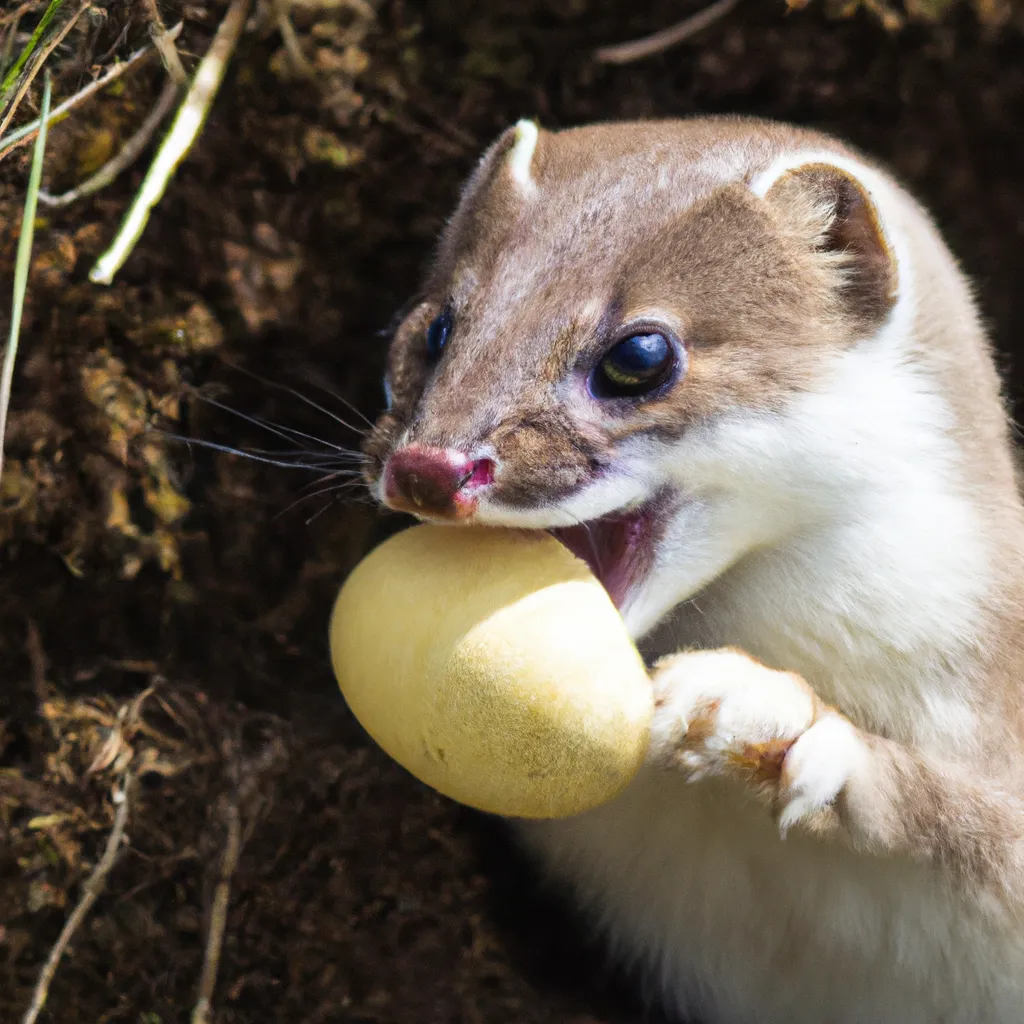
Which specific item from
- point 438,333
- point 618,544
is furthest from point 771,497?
point 438,333

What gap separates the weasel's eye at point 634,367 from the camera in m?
1.87

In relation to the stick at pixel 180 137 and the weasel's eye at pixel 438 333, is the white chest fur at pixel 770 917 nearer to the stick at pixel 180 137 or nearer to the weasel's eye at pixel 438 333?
the weasel's eye at pixel 438 333

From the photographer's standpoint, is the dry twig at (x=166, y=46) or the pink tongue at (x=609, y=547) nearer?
the pink tongue at (x=609, y=547)

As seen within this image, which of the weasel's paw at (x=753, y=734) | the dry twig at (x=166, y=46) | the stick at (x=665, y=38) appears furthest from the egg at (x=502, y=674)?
the stick at (x=665, y=38)

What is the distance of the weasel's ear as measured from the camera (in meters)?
2.00

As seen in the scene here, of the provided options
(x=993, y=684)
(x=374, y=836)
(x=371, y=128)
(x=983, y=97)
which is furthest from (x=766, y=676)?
(x=983, y=97)

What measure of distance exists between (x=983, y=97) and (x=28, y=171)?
88.9 inches

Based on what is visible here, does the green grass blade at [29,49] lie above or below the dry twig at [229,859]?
above

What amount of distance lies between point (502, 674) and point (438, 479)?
283 millimetres

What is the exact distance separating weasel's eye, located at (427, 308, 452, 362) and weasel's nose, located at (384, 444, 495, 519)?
357 mm

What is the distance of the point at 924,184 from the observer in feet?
10.6

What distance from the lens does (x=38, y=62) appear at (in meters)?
2.28

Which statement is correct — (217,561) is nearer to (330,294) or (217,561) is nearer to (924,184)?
(330,294)

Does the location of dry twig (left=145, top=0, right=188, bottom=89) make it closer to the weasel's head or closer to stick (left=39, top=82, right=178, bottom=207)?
stick (left=39, top=82, right=178, bottom=207)
